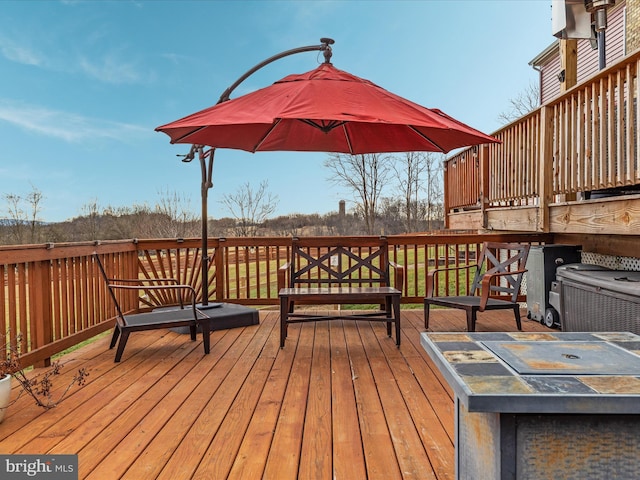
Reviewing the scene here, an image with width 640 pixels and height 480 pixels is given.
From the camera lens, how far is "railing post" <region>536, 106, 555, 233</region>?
15.1ft

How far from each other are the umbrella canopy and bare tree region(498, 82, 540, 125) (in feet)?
45.2

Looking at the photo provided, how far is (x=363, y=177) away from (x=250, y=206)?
15.0ft

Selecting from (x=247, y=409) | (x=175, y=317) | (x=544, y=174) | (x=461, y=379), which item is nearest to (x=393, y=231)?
(x=544, y=174)

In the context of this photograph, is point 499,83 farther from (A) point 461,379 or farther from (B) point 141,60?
(A) point 461,379

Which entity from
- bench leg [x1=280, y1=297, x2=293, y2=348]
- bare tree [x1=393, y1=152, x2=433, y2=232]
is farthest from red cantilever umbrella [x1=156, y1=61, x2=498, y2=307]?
bare tree [x1=393, y1=152, x2=433, y2=232]

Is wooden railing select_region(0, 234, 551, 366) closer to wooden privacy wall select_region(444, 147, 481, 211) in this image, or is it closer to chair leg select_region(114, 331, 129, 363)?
chair leg select_region(114, 331, 129, 363)

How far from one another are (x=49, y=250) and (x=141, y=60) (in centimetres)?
1631

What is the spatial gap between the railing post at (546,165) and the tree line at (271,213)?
8.84 meters

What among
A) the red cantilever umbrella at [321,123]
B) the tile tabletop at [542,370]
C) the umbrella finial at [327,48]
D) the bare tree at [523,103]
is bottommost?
the tile tabletop at [542,370]

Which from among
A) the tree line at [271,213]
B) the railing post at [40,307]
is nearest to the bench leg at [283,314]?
the railing post at [40,307]

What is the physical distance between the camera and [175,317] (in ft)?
13.2

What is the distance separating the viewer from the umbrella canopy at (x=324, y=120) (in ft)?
9.70

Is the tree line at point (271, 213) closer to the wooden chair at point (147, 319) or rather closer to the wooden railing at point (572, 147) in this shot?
the wooden chair at point (147, 319)

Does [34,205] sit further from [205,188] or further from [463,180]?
[463,180]
